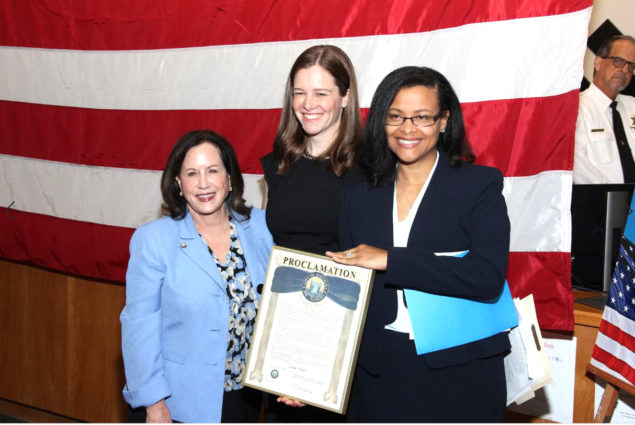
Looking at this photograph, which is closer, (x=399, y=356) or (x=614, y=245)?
(x=399, y=356)

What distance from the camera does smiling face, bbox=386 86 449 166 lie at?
4.95ft

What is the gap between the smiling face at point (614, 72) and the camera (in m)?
3.79

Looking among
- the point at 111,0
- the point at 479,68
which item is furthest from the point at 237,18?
the point at 479,68

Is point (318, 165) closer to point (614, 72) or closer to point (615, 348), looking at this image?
point (615, 348)

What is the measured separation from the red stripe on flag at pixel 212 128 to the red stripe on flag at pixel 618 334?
20.5 inches

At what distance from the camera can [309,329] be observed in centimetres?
153

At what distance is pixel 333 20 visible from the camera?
100.0 inches

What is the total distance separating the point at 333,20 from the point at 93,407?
2.32 meters

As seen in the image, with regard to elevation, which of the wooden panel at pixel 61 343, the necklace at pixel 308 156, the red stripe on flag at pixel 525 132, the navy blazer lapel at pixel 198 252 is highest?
the red stripe on flag at pixel 525 132

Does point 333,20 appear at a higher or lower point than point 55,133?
higher

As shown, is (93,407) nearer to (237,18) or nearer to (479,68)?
(237,18)

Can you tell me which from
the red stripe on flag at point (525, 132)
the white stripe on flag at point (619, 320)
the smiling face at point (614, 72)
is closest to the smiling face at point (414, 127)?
the red stripe on flag at point (525, 132)

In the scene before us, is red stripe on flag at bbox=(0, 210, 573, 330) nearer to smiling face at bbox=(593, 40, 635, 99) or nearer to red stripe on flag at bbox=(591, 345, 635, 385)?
red stripe on flag at bbox=(591, 345, 635, 385)

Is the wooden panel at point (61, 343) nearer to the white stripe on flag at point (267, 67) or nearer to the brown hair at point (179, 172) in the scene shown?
the white stripe on flag at point (267, 67)
